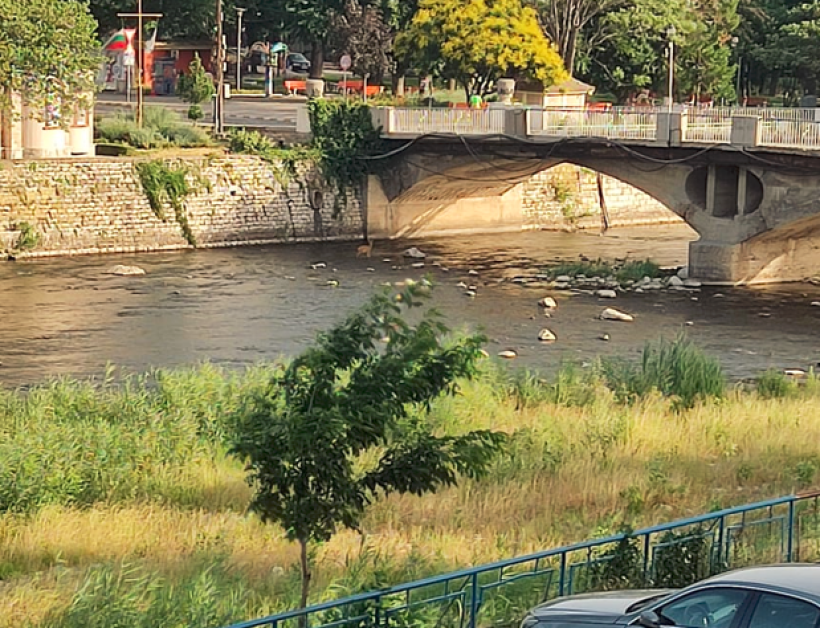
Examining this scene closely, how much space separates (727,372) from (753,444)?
1129 cm

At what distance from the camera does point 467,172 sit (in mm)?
57625

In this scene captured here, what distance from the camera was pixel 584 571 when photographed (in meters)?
14.2

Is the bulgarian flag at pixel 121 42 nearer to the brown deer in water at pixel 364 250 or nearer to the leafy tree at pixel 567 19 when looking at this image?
the brown deer in water at pixel 364 250

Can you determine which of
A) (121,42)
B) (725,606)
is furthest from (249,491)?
(121,42)

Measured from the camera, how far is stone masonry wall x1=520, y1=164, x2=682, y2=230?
6322 centimetres

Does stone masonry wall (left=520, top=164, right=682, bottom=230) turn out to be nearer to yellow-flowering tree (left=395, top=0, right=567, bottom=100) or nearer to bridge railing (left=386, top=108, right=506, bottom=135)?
yellow-flowering tree (left=395, top=0, right=567, bottom=100)

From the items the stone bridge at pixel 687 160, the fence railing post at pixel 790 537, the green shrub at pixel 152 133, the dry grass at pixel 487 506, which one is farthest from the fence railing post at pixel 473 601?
the green shrub at pixel 152 133

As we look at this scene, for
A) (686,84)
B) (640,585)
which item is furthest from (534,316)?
(686,84)

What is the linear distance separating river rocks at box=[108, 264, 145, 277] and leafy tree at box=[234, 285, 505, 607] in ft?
110

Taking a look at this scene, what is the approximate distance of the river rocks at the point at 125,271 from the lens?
47.2 m

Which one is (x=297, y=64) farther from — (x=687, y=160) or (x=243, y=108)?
(x=687, y=160)

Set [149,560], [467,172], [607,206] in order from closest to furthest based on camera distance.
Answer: [149,560], [467,172], [607,206]

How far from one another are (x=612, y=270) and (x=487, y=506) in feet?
97.8

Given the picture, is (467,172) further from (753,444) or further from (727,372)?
(753,444)
